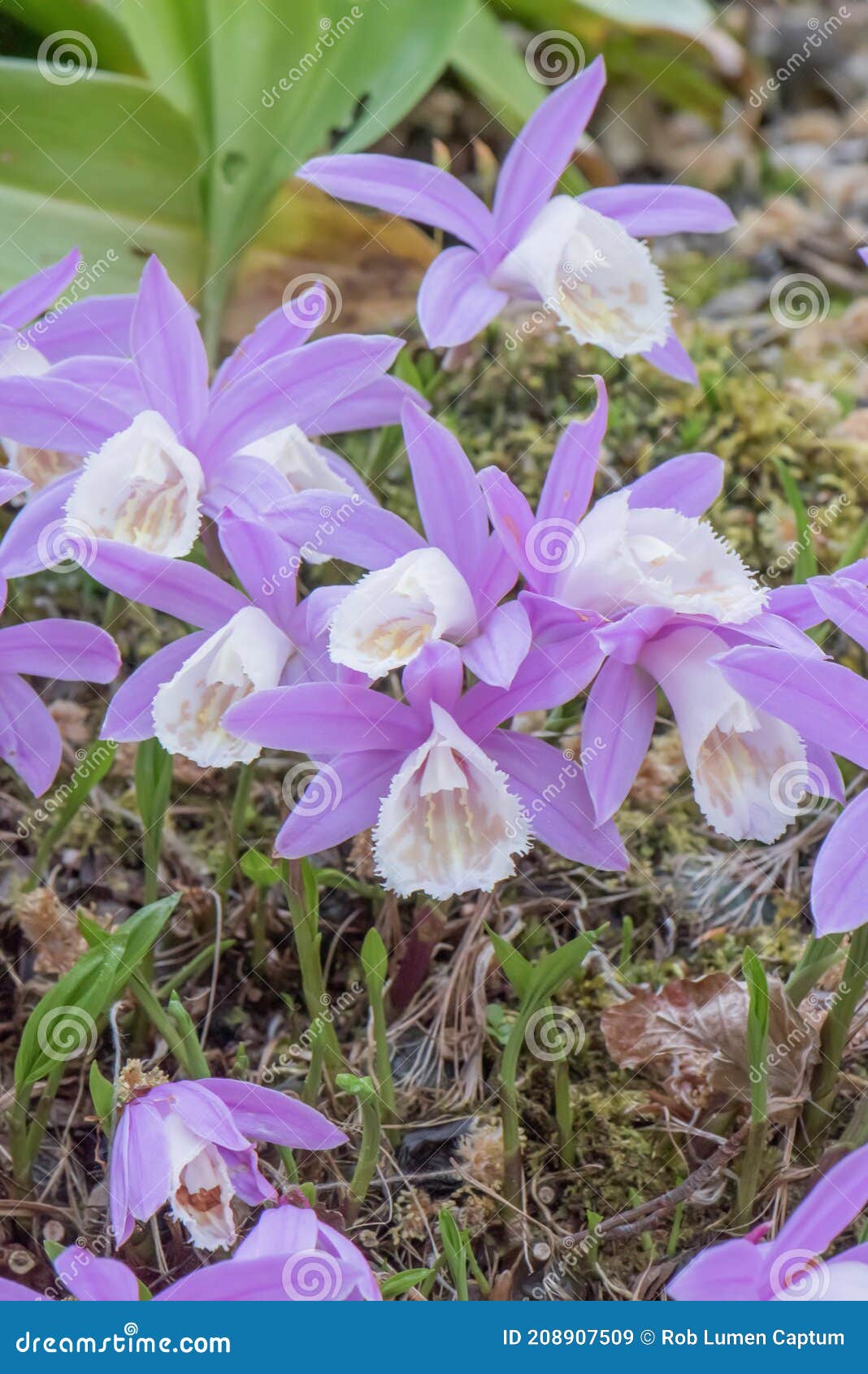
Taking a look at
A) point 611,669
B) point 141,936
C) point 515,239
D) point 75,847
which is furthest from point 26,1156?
point 515,239

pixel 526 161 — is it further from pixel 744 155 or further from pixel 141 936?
pixel 744 155

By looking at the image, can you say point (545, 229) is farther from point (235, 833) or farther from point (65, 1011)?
point (65, 1011)

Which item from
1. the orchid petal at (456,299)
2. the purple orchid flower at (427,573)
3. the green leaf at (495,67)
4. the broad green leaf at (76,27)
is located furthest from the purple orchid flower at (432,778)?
the green leaf at (495,67)

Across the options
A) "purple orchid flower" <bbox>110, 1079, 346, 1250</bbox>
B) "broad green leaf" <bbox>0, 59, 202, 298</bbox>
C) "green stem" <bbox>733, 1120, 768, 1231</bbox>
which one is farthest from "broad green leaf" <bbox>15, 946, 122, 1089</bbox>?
"broad green leaf" <bbox>0, 59, 202, 298</bbox>

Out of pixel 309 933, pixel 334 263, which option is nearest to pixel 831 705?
pixel 309 933

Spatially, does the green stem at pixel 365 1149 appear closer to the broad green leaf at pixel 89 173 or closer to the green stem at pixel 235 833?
the green stem at pixel 235 833

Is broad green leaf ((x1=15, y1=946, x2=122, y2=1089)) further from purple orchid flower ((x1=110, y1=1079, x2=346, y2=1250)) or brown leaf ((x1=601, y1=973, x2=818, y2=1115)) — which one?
brown leaf ((x1=601, y1=973, x2=818, y2=1115))
